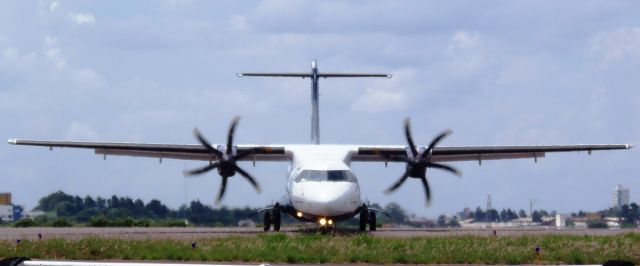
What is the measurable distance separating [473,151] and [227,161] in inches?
405

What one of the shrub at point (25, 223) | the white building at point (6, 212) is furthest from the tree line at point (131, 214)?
the white building at point (6, 212)

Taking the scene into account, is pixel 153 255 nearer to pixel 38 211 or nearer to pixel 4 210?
pixel 38 211

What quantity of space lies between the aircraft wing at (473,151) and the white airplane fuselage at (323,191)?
156 inches

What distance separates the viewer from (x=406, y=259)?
24.7m

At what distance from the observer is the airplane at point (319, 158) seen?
3316cm

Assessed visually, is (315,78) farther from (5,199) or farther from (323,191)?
(5,199)

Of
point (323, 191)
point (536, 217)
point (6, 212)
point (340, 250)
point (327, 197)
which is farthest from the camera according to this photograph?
point (6, 212)

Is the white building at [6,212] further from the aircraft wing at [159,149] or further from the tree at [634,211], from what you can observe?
the tree at [634,211]

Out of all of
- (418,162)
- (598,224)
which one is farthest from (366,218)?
(598,224)

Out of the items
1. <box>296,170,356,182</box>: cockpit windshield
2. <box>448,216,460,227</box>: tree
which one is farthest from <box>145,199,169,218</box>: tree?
<box>296,170,356,182</box>: cockpit windshield

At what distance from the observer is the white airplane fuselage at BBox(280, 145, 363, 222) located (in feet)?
107

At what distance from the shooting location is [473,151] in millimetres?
41250

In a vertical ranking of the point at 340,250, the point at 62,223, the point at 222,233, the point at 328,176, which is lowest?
the point at 340,250

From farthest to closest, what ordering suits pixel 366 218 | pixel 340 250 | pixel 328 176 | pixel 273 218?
pixel 273 218, pixel 366 218, pixel 328 176, pixel 340 250
